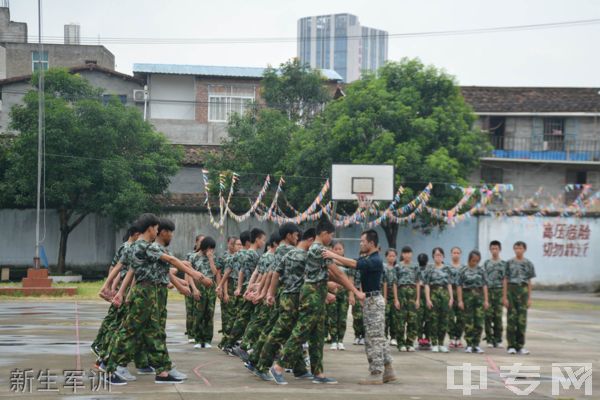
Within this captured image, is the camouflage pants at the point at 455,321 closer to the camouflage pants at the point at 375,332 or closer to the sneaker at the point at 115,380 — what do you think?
the camouflage pants at the point at 375,332

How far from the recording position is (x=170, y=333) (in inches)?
750

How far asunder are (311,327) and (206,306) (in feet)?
16.2

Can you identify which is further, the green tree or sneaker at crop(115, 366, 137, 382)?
the green tree

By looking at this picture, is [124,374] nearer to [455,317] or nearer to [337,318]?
[337,318]

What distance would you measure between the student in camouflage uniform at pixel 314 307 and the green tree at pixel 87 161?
91.8ft

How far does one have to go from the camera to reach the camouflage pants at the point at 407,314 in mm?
16906

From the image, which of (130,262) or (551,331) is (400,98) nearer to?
(551,331)

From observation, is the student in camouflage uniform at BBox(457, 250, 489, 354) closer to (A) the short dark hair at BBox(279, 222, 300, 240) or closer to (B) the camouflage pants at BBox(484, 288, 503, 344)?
(B) the camouflage pants at BBox(484, 288, 503, 344)

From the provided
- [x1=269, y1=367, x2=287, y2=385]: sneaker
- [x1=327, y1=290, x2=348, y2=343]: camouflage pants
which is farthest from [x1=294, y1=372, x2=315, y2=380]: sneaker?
[x1=327, y1=290, x2=348, y2=343]: camouflage pants

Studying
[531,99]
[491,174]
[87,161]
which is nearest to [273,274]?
[87,161]

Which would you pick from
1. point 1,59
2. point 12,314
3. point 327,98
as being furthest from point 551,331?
point 1,59

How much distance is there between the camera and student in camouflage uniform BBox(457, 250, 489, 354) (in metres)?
17.4

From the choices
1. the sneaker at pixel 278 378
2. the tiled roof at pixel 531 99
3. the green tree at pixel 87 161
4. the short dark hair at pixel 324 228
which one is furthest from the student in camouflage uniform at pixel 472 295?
the tiled roof at pixel 531 99

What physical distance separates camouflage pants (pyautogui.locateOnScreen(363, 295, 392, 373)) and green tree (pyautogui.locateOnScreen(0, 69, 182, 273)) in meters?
28.1
